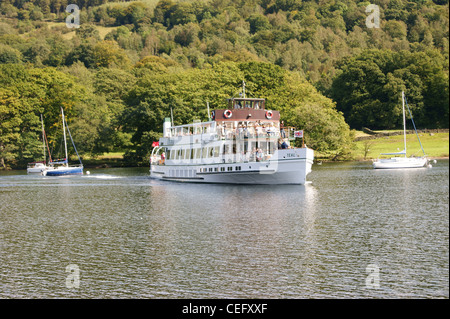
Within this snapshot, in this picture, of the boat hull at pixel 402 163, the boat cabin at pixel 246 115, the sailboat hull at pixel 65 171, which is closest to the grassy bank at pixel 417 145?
the boat hull at pixel 402 163

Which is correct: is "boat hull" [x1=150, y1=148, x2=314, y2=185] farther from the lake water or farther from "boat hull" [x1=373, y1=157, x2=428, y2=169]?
"boat hull" [x1=373, y1=157, x2=428, y2=169]

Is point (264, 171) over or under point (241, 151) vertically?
under

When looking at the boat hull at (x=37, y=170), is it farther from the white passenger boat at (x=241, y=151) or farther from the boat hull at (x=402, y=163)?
the boat hull at (x=402, y=163)

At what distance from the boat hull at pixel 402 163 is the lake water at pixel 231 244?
98.1 ft

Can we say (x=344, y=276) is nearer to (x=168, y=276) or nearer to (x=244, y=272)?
(x=244, y=272)

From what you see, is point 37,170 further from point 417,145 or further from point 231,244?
point 231,244

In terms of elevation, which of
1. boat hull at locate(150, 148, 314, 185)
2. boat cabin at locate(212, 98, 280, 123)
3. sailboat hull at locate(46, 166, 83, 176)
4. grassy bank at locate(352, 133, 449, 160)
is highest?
boat cabin at locate(212, 98, 280, 123)

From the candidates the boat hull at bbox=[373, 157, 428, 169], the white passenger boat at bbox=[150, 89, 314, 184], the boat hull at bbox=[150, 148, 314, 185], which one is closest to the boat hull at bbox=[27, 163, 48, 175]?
the white passenger boat at bbox=[150, 89, 314, 184]

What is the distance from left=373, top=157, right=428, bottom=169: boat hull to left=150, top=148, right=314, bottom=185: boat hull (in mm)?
29402

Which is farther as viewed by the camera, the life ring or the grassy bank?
the grassy bank

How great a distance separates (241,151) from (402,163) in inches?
1396

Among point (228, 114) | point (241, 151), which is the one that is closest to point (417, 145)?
point (228, 114)

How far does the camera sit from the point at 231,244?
1511 inches

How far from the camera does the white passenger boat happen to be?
240 feet
